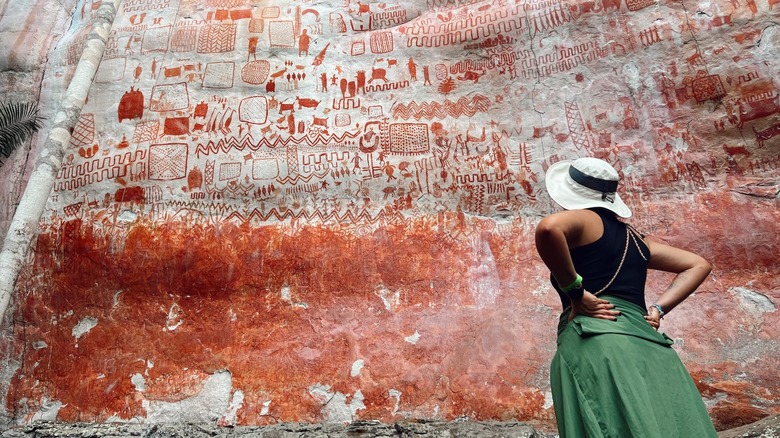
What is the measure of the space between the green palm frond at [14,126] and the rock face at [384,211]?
17.3 inches

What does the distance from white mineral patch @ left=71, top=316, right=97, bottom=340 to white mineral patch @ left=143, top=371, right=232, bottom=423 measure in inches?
36.5

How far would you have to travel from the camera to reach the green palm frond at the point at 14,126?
633 cm

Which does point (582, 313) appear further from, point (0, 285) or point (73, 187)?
point (73, 187)

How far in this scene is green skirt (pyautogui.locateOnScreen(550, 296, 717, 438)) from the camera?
210 cm

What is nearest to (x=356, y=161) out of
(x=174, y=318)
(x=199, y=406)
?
(x=174, y=318)

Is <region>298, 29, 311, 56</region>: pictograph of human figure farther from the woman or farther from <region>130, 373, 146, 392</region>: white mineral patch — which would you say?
the woman

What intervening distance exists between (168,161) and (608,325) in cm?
510

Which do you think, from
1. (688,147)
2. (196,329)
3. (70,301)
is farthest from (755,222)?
(70,301)

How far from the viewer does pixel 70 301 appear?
19.0 ft

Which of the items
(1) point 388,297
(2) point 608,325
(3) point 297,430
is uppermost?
(2) point 608,325

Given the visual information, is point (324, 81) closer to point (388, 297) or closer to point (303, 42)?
point (303, 42)

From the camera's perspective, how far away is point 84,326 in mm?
5668

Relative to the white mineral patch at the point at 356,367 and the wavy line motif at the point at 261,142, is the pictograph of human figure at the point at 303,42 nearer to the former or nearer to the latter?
the wavy line motif at the point at 261,142

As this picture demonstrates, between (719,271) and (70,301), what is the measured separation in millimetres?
5546
